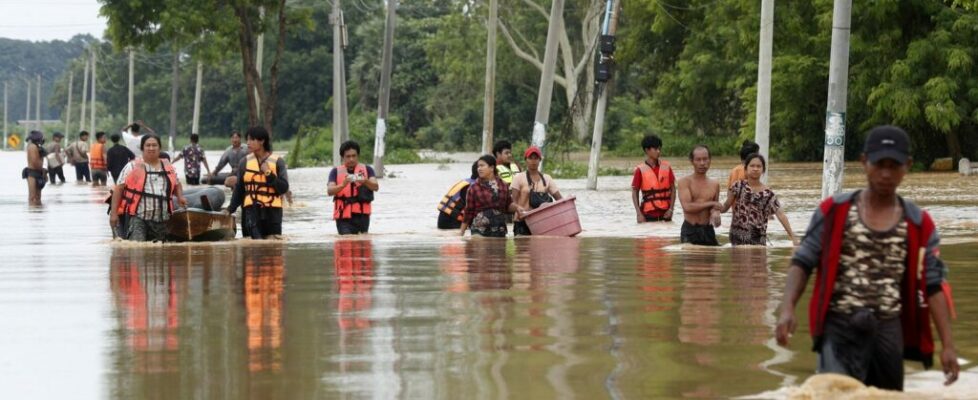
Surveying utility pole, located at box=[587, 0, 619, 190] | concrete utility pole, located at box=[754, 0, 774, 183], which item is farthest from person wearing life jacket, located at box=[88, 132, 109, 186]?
concrete utility pole, located at box=[754, 0, 774, 183]

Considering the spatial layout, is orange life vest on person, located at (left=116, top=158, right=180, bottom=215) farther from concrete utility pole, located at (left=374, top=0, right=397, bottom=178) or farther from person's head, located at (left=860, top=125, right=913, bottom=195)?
concrete utility pole, located at (left=374, top=0, right=397, bottom=178)

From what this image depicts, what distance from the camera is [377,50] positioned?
106 metres

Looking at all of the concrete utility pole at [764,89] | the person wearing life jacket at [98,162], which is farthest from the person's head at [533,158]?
the person wearing life jacket at [98,162]

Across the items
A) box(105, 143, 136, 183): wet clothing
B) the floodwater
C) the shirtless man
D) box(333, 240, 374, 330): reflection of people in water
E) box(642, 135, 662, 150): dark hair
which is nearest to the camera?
the floodwater

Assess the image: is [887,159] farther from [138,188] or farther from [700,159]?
[138,188]

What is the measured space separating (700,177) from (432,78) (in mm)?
85816

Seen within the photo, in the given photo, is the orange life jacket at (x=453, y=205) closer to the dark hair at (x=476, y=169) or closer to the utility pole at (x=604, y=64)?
the dark hair at (x=476, y=169)

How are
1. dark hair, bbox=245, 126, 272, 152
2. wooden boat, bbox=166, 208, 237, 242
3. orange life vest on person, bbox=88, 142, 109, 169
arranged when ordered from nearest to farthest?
dark hair, bbox=245, 126, 272, 152 < wooden boat, bbox=166, 208, 237, 242 < orange life vest on person, bbox=88, 142, 109, 169

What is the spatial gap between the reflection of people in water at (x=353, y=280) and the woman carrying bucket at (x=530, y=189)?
191 centimetres

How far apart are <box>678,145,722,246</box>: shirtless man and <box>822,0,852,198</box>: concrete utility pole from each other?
7460 mm

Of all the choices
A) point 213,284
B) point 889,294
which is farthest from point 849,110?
point 889,294

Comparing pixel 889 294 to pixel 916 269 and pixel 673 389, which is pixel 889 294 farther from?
pixel 673 389

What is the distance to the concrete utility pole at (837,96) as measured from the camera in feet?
82.4

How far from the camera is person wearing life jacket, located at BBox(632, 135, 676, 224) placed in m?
21.4
